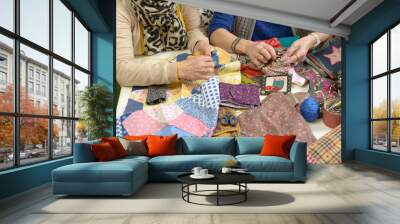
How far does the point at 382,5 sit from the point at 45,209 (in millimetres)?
7289

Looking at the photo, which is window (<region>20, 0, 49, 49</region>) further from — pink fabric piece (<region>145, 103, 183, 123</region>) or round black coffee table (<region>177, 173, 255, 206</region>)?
round black coffee table (<region>177, 173, 255, 206</region>)

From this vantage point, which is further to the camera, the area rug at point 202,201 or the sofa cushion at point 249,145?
the sofa cushion at point 249,145

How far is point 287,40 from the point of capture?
807 cm

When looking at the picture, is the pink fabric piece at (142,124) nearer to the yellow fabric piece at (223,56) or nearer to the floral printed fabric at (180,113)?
the floral printed fabric at (180,113)

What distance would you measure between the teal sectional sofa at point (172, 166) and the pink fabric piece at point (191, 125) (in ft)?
3.45

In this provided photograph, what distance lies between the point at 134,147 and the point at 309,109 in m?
3.83

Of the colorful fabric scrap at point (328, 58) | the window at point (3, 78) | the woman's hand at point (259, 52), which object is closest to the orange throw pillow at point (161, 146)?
the window at point (3, 78)

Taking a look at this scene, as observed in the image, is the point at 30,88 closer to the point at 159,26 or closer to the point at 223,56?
the point at 159,26

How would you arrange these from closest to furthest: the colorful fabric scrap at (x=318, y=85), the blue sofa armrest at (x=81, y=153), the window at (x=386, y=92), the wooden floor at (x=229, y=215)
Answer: the wooden floor at (x=229, y=215), the blue sofa armrest at (x=81, y=153), the window at (x=386, y=92), the colorful fabric scrap at (x=318, y=85)

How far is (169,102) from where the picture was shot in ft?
25.8

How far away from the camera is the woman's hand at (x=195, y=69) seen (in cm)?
786

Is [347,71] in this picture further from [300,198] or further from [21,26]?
[21,26]

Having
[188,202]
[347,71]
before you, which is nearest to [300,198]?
[188,202]

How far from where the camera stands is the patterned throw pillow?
636 cm
